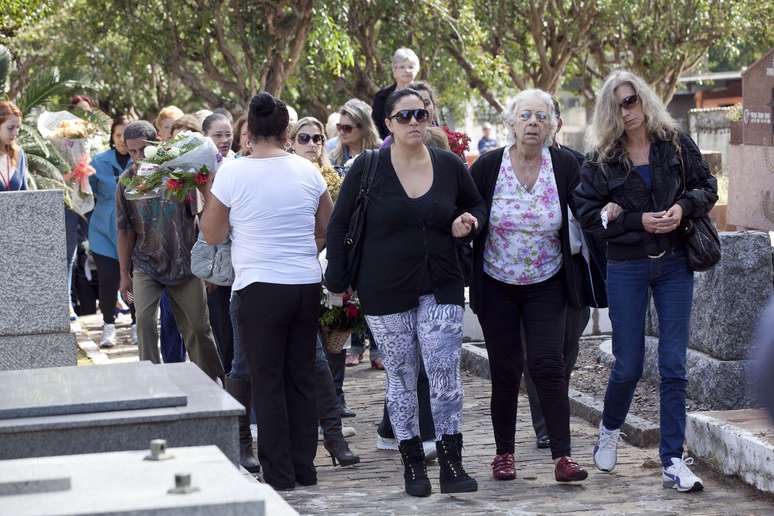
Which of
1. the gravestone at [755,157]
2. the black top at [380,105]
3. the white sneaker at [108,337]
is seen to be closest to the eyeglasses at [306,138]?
the black top at [380,105]

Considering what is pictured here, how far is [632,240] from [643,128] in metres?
0.57

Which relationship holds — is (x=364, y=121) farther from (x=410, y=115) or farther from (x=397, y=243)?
(x=397, y=243)

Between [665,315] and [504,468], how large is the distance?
3.72 feet

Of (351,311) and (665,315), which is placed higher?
(665,315)

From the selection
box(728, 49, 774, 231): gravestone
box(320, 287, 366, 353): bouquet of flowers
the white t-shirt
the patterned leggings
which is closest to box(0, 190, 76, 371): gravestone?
the white t-shirt

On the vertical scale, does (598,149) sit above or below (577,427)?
above

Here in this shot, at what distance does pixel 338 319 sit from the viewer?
8.38 metres

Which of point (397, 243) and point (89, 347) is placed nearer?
point (397, 243)

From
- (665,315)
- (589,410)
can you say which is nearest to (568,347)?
(589,410)

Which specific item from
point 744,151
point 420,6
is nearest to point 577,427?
point 744,151

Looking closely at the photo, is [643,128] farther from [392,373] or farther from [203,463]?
[203,463]

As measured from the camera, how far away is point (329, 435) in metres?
7.82

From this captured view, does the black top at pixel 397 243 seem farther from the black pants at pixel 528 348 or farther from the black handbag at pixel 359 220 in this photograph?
the black pants at pixel 528 348

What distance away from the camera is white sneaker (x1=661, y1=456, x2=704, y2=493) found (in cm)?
680
